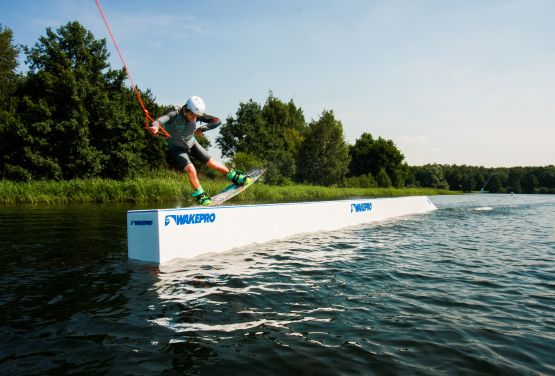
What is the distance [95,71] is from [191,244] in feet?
116

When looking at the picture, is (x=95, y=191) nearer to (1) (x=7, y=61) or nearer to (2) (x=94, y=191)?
(2) (x=94, y=191)

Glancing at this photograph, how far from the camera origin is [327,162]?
55688 mm

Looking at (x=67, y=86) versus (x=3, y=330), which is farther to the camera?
(x=67, y=86)

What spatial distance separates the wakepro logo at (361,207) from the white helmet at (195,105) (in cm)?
687

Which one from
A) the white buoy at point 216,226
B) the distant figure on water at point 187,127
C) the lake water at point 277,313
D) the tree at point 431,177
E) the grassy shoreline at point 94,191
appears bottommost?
the lake water at point 277,313

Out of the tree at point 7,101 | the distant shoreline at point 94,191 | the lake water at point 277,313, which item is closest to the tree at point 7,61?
the tree at point 7,101

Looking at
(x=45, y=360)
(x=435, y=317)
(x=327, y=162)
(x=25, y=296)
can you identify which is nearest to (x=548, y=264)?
(x=435, y=317)

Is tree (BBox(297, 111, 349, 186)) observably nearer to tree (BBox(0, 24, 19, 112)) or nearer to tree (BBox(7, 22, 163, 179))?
tree (BBox(7, 22, 163, 179))

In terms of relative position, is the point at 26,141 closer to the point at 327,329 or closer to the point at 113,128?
the point at 113,128

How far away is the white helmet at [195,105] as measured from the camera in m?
7.61

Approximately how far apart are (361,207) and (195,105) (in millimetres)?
7819

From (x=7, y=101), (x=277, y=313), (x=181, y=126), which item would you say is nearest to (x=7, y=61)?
(x=7, y=101)

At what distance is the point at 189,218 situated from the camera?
6.96 metres

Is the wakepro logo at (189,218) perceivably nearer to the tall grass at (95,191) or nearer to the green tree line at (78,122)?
the tall grass at (95,191)
